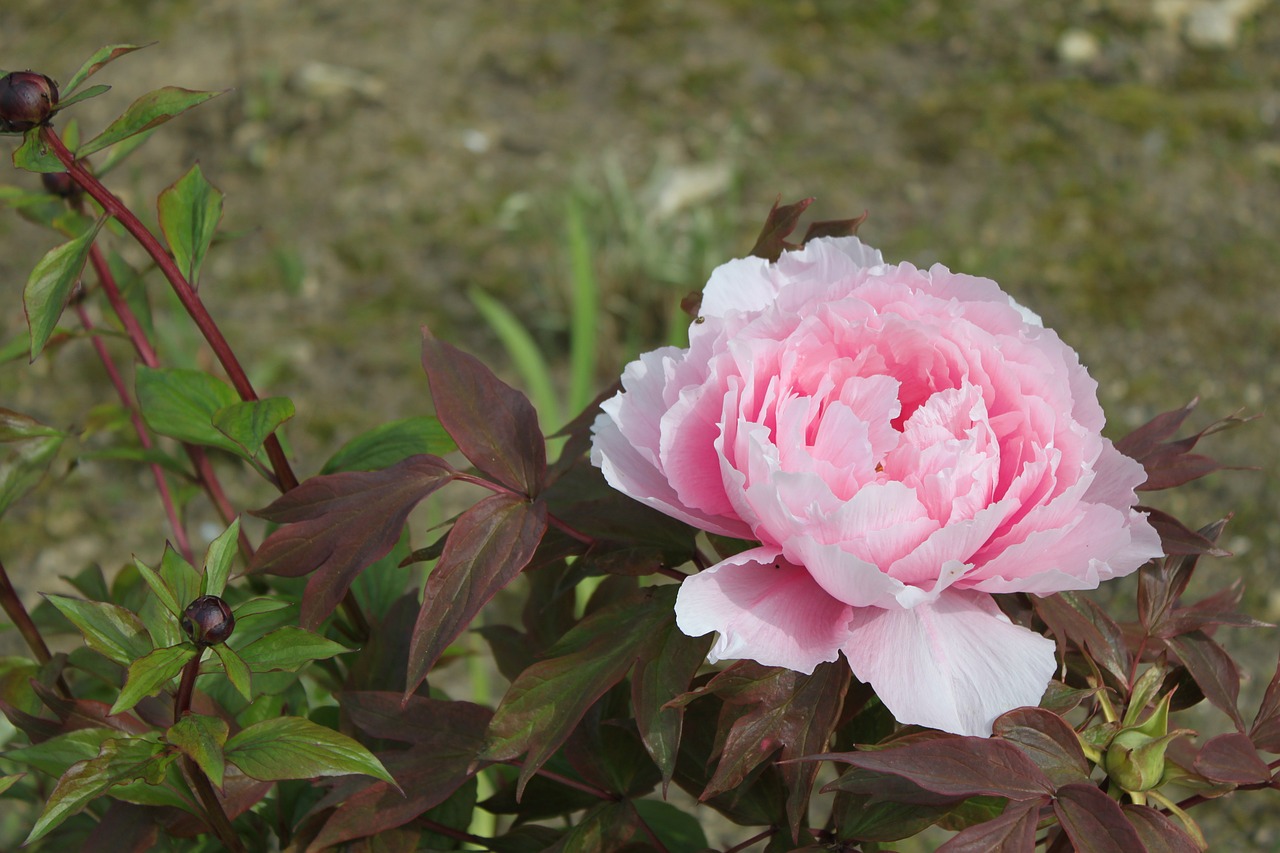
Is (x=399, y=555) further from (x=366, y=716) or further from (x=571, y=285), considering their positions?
(x=571, y=285)

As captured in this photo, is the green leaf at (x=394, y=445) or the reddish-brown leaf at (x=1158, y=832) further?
the green leaf at (x=394, y=445)

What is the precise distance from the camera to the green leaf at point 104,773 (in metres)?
0.56

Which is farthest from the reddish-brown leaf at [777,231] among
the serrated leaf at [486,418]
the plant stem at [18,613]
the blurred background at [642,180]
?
the blurred background at [642,180]

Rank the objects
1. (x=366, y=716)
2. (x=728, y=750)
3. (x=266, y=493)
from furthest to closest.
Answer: (x=266, y=493) < (x=366, y=716) < (x=728, y=750)

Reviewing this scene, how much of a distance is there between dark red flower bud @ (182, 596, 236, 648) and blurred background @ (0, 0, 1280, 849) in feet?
4.13

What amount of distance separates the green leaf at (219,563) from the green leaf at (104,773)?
8cm

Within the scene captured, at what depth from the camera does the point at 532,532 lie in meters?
0.61

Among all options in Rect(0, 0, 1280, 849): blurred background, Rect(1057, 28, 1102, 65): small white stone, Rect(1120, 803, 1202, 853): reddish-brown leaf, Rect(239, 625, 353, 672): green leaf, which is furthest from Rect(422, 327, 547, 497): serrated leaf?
Rect(1057, 28, 1102, 65): small white stone

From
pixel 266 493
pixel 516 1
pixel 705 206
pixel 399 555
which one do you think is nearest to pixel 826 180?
pixel 705 206

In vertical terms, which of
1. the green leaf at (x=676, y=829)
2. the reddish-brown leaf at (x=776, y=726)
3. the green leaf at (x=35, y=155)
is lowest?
the green leaf at (x=676, y=829)

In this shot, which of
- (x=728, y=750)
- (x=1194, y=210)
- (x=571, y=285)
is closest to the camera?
(x=728, y=750)

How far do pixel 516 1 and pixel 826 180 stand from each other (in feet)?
3.54

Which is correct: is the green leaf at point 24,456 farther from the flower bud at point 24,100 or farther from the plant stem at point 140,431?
the flower bud at point 24,100

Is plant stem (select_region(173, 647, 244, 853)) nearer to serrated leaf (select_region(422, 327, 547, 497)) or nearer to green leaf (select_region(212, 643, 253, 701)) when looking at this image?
green leaf (select_region(212, 643, 253, 701))
